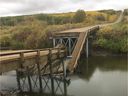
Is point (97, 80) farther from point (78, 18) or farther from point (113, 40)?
point (78, 18)

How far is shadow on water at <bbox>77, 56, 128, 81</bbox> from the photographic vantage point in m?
22.6

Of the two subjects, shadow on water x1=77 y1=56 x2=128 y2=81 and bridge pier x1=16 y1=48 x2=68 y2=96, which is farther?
shadow on water x1=77 y1=56 x2=128 y2=81

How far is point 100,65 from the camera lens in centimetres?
2572

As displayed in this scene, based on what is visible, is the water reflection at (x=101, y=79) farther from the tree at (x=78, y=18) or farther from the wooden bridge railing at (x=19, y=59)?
the tree at (x=78, y=18)

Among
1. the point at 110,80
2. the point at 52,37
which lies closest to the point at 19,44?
the point at 52,37

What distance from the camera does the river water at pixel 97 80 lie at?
16.8 m

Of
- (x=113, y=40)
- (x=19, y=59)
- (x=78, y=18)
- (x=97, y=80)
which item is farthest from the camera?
(x=78, y=18)

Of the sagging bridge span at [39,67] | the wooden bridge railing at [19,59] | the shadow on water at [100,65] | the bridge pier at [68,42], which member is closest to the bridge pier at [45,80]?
the sagging bridge span at [39,67]

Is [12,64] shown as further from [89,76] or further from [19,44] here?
[19,44]

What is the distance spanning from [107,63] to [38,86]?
10536 mm

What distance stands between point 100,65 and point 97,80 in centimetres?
609

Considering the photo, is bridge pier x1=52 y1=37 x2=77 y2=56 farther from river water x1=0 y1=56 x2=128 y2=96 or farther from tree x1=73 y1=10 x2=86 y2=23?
tree x1=73 y1=10 x2=86 y2=23

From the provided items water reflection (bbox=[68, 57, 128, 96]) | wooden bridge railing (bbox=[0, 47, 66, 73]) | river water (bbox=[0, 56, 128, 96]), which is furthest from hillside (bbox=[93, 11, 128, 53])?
wooden bridge railing (bbox=[0, 47, 66, 73])

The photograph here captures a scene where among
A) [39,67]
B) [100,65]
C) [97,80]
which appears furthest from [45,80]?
[100,65]
